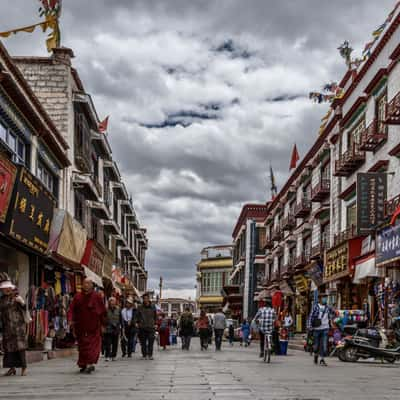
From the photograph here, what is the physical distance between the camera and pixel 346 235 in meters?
30.1

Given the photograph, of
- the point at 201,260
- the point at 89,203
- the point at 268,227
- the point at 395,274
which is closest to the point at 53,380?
the point at 395,274

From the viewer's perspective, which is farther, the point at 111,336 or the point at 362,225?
the point at 362,225

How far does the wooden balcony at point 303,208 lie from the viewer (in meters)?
40.7

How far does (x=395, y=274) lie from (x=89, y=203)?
50.2 ft

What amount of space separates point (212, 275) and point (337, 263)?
6912cm

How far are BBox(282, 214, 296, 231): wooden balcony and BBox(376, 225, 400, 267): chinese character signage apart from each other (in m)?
20.8

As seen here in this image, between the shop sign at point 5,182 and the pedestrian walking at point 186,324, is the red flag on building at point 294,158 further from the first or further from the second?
the shop sign at point 5,182

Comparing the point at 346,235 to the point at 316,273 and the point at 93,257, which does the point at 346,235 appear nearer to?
the point at 316,273

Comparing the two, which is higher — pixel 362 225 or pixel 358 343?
pixel 362 225

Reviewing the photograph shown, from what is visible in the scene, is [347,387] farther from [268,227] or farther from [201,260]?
[201,260]

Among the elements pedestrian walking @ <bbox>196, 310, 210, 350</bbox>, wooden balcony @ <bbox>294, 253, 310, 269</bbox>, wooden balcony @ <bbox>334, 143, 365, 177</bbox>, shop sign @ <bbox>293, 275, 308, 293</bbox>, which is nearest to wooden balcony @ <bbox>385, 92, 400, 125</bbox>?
wooden balcony @ <bbox>334, 143, 365, 177</bbox>

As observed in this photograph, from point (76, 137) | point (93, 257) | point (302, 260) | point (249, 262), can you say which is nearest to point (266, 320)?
point (93, 257)

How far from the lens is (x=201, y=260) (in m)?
101

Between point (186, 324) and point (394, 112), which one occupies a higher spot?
point (394, 112)
